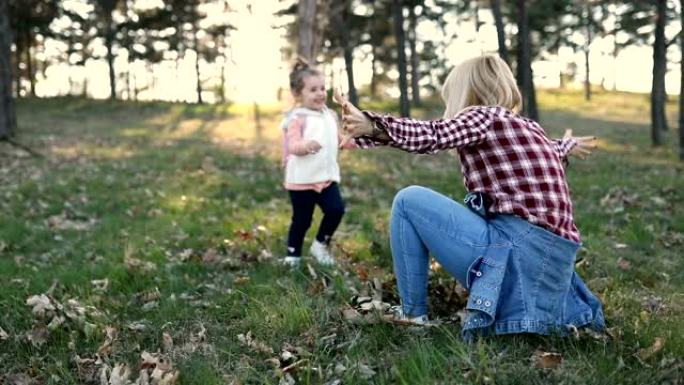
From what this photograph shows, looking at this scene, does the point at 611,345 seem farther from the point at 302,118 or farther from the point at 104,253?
the point at 104,253

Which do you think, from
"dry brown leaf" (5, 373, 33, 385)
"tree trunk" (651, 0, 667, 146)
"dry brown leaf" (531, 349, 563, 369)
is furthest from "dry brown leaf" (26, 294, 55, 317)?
"tree trunk" (651, 0, 667, 146)

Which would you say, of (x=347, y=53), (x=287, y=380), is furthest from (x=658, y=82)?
(x=287, y=380)

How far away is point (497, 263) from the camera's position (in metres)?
2.98

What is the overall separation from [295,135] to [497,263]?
95.0 inches

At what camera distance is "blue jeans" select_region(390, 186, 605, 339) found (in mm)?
2994

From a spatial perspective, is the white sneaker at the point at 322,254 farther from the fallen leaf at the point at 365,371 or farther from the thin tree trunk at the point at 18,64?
the thin tree trunk at the point at 18,64

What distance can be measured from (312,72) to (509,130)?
2423mm

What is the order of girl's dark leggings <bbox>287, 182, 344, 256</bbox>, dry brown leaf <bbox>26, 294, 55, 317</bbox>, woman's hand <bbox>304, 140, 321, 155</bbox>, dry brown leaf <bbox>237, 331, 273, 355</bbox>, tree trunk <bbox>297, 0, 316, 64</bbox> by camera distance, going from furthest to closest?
tree trunk <bbox>297, 0, 316, 64</bbox> → girl's dark leggings <bbox>287, 182, 344, 256</bbox> → woman's hand <bbox>304, 140, 321, 155</bbox> → dry brown leaf <bbox>26, 294, 55, 317</bbox> → dry brown leaf <bbox>237, 331, 273, 355</bbox>

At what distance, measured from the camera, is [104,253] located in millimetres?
5664

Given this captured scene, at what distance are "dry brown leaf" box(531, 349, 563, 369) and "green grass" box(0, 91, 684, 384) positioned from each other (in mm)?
33

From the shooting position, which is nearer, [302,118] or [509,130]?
[509,130]

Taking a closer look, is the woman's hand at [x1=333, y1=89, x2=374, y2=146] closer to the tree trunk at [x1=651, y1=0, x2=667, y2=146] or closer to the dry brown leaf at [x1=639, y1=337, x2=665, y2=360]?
the dry brown leaf at [x1=639, y1=337, x2=665, y2=360]

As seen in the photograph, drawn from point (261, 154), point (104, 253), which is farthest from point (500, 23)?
point (104, 253)

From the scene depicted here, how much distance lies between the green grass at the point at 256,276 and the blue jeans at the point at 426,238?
0.25 metres
